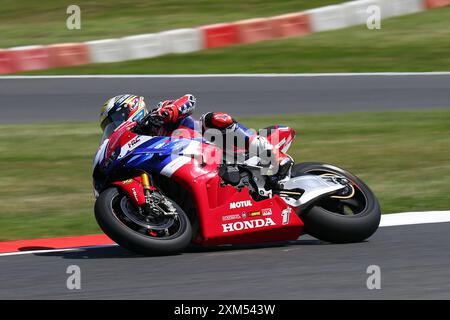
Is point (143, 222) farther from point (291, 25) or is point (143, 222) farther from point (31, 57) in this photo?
point (291, 25)

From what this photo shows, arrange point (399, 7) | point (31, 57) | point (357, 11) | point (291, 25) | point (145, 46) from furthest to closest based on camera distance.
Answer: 1. point (399, 7)
2. point (357, 11)
3. point (291, 25)
4. point (145, 46)
5. point (31, 57)

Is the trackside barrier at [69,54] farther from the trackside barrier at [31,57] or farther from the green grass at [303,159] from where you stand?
the green grass at [303,159]

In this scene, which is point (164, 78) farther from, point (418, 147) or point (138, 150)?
point (138, 150)

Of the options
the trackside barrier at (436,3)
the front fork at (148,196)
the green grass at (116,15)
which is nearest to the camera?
the front fork at (148,196)

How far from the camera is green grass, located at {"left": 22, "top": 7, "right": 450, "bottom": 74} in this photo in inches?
715

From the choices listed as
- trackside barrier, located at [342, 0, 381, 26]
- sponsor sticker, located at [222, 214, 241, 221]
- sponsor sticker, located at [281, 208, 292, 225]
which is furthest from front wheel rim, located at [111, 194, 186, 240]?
trackside barrier, located at [342, 0, 381, 26]

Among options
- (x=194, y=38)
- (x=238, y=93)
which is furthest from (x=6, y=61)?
(x=238, y=93)

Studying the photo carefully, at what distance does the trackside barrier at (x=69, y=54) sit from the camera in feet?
60.4

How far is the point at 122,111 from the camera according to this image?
823cm

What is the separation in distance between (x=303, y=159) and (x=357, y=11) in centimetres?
881

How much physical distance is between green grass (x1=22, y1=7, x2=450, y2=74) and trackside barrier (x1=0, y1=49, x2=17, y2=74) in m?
0.58

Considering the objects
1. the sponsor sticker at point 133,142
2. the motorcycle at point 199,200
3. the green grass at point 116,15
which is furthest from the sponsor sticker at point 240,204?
the green grass at point 116,15

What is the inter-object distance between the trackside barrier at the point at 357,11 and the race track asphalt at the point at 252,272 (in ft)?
41.7

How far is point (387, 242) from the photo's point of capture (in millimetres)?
8109
